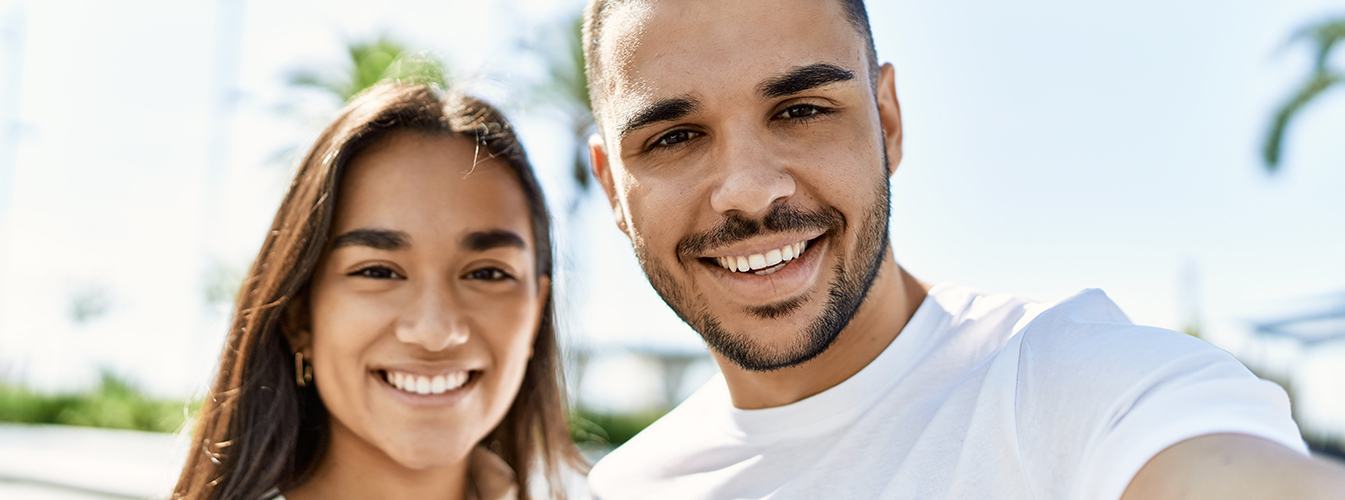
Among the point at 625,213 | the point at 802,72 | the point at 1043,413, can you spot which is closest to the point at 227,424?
the point at 625,213

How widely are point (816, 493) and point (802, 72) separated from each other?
2.80 ft

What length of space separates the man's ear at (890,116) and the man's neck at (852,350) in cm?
24

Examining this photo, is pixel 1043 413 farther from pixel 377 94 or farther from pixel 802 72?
pixel 377 94

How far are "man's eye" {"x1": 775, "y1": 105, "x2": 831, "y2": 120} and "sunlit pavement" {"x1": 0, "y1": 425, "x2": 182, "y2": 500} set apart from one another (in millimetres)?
2212

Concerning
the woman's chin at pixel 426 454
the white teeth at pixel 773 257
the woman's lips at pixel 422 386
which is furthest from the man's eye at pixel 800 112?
the woman's chin at pixel 426 454

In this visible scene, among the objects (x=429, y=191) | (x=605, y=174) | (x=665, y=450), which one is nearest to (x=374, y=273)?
(x=429, y=191)

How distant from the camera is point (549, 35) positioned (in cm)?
1991

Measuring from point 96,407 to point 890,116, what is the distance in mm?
24474

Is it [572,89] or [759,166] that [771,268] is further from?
[572,89]

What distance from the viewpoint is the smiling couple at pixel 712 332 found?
1.87m

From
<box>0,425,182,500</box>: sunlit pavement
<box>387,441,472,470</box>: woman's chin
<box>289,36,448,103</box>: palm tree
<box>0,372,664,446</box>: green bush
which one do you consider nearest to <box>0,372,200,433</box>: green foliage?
<box>0,372,664,446</box>: green bush

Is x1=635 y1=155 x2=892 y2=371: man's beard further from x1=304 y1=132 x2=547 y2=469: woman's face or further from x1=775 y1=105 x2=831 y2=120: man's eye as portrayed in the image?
x1=304 y1=132 x2=547 y2=469: woman's face

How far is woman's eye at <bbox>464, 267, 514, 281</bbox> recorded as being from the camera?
339cm

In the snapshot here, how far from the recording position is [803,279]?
7.95 ft
